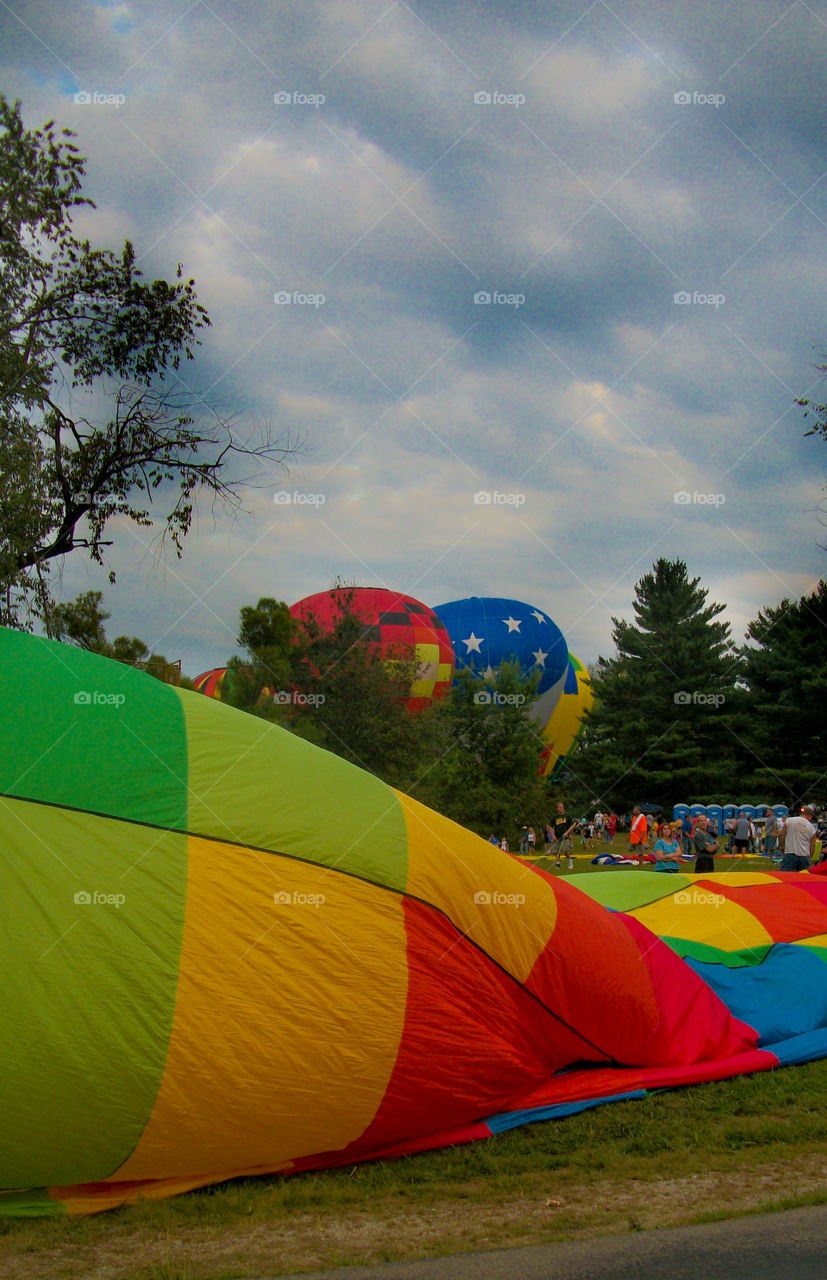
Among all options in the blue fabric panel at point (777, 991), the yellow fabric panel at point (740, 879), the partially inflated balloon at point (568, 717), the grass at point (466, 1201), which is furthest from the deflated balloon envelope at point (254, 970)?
the partially inflated balloon at point (568, 717)

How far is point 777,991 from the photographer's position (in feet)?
22.0

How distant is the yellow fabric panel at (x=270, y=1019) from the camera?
412 centimetres

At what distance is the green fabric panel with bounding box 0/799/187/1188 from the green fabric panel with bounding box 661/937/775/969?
14.2 ft

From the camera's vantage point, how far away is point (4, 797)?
435 cm

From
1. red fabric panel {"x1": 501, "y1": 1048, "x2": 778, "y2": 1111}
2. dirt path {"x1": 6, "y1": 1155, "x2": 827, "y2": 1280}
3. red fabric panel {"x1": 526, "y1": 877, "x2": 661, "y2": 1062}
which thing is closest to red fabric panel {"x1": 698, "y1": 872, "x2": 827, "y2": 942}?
red fabric panel {"x1": 501, "y1": 1048, "x2": 778, "y2": 1111}

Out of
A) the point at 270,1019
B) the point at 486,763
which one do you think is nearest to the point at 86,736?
the point at 270,1019

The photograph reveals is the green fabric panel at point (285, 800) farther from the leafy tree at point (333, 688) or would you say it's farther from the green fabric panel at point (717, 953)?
the leafy tree at point (333, 688)

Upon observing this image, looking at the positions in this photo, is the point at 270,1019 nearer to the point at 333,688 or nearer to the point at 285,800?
the point at 285,800

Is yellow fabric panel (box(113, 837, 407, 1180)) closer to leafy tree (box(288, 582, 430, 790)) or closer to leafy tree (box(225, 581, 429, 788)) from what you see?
leafy tree (box(225, 581, 429, 788))

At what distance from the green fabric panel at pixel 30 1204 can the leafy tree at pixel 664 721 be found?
36201 mm

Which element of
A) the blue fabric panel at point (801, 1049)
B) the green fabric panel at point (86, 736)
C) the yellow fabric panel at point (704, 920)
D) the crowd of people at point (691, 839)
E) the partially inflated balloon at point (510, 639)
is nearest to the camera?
the green fabric panel at point (86, 736)

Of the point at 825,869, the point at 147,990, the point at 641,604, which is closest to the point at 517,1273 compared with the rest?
the point at 147,990

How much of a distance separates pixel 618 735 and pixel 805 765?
7.85 metres

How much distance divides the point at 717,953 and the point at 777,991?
0.57m
